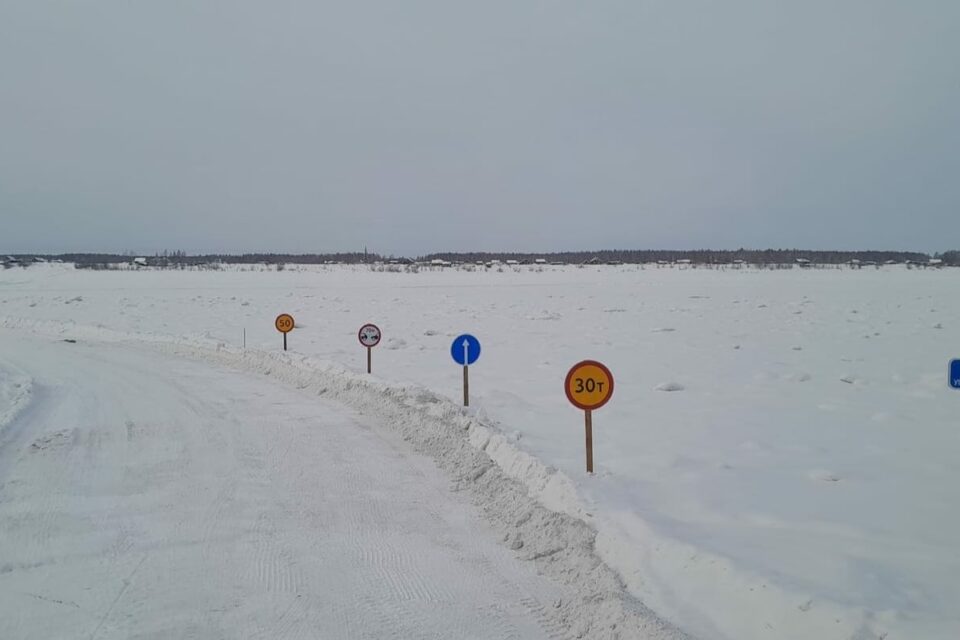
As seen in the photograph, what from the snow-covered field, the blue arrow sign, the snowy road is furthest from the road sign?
the snowy road

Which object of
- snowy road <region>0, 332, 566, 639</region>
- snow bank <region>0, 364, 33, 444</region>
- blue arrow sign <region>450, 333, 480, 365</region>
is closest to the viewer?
snowy road <region>0, 332, 566, 639</region>

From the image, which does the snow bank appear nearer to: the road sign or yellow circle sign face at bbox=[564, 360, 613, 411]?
the road sign

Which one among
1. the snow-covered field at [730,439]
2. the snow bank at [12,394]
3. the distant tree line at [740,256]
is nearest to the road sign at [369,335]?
the snow-covered field at [730,439]

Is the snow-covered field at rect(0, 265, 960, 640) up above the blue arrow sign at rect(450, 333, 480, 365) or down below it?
below

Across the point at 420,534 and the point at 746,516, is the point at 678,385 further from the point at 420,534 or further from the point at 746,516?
the point at 420,534

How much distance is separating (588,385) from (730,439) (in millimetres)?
2655

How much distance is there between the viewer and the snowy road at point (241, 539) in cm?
432

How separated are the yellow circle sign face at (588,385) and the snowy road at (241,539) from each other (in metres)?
1.59

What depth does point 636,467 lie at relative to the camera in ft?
23.8

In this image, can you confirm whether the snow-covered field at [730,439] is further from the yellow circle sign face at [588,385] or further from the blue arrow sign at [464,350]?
the blue arrow sign at [464,350]

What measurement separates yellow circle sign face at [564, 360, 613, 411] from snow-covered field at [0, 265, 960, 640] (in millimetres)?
789

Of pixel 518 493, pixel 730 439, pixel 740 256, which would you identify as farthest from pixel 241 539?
pixel 740 256

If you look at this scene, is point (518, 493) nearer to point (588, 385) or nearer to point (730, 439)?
point (588, 385)

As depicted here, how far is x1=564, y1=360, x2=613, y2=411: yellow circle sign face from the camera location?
6.83 m
